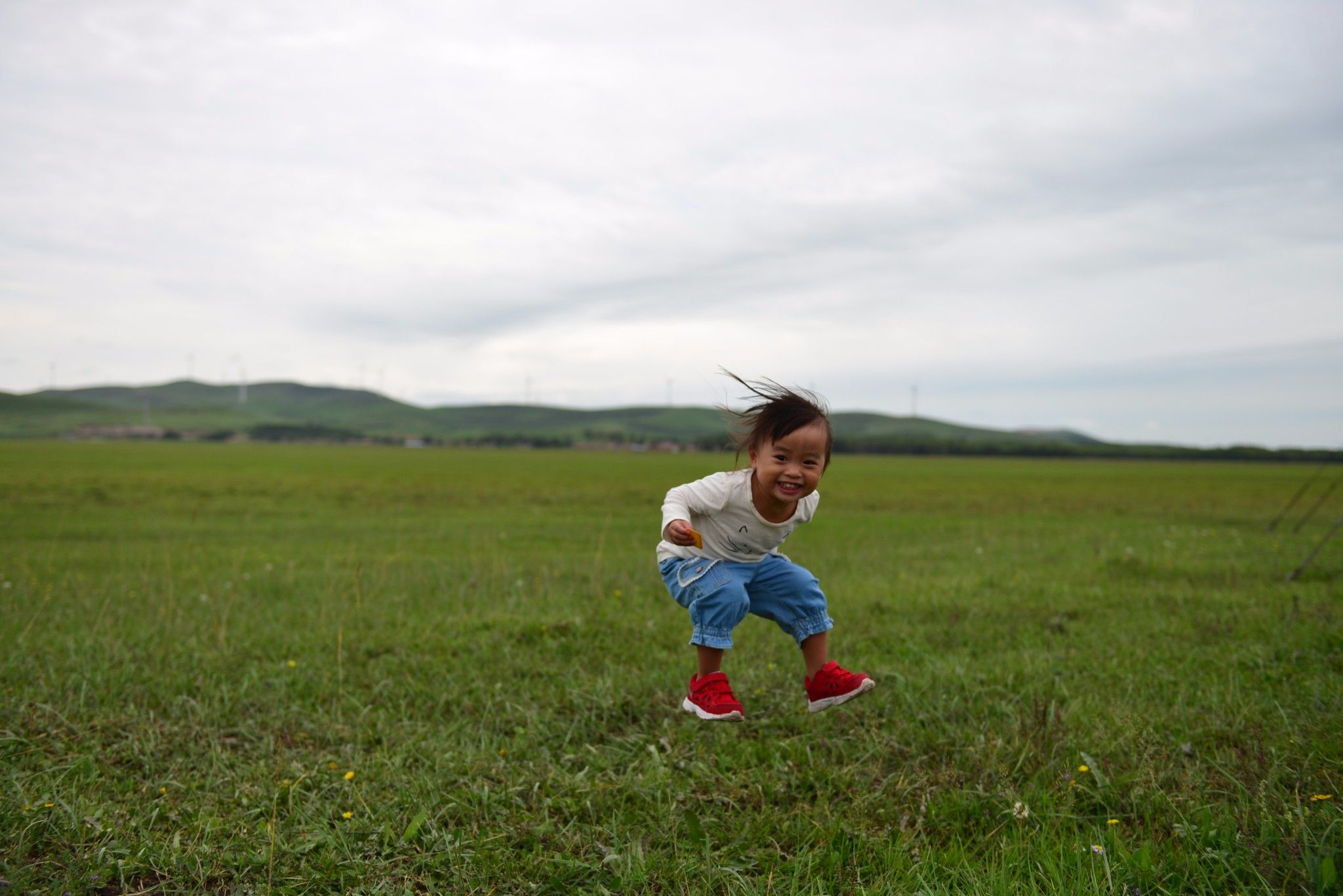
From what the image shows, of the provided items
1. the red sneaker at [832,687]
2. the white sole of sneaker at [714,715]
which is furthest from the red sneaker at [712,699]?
the red sneaker at [832,687]

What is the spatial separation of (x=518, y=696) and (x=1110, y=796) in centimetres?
408

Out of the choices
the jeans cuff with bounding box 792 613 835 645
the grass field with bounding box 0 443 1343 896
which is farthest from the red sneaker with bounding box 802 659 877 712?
the grass field with bounding box 0 443 1343 896

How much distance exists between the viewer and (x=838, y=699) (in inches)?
179

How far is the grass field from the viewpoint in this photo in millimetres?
4164

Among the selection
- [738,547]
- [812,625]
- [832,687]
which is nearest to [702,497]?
[738,547]

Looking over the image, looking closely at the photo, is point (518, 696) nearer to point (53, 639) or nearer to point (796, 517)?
point (796, 517)

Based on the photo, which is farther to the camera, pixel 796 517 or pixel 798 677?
pixel 798 677

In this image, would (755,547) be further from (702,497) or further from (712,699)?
(712,699)

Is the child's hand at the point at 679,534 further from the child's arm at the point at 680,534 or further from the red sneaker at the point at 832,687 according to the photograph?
the red sneaker at the point at 832,687

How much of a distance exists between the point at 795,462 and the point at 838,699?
136cm

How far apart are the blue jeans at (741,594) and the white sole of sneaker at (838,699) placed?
1.14 ft

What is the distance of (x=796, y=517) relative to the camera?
4562mm

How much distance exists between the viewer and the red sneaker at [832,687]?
4.50 m

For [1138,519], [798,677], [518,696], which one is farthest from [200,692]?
[1138,519]
